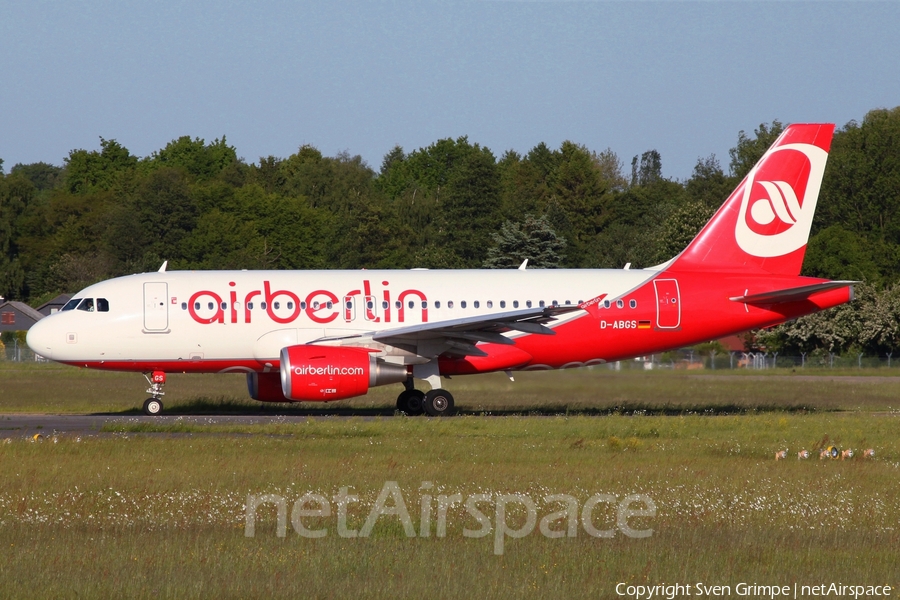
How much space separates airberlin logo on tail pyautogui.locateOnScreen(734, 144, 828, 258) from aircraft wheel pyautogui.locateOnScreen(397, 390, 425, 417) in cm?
769

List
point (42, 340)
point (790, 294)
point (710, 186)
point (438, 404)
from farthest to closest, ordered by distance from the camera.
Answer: point (710, 186) < point (790, 294) < point (42, 340) < point (438, 404)

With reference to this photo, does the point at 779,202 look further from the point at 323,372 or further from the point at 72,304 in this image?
the point at 72,304

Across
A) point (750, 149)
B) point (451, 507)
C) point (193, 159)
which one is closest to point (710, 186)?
point (750, 149)

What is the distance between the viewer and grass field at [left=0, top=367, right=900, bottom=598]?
340 inches

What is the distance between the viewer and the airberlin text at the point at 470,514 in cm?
1038

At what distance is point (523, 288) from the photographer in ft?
80.4

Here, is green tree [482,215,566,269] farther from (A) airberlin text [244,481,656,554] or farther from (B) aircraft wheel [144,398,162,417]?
(A) airberlin text [244,481,656,554]

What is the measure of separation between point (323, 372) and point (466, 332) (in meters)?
2.95

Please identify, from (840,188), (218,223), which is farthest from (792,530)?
(218,223)

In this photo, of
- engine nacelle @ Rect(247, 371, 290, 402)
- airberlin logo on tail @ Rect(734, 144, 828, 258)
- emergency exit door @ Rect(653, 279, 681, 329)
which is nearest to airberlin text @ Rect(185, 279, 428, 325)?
engine nacelle @ Rect(247, 371, 290, 402)

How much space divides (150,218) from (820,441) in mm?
70443

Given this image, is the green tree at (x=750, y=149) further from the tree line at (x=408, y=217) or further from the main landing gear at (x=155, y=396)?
the main landing gear at (x=155, y=396)

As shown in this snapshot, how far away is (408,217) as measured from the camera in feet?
299

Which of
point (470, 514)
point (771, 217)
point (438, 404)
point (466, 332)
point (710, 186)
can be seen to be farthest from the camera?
point (710, 186)
